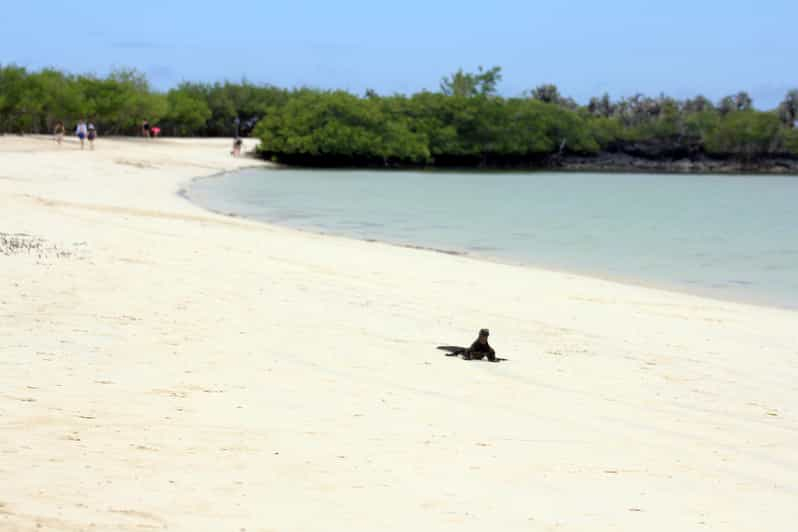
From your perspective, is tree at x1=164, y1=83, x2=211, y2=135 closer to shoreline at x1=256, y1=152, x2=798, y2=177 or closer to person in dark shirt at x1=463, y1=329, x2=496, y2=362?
shoreline at x1=256, y1=152, x2=798, y2=177

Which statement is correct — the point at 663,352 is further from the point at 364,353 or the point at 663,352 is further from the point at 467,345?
the point at 364,353

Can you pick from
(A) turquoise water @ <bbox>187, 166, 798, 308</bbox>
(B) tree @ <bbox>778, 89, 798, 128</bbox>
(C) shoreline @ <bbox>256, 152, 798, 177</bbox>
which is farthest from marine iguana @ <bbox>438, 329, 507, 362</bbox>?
(B) tree @ <bbox>778, 89, 798, 128</bbox>

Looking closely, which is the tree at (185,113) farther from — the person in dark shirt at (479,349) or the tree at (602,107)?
the person in dark shirt at (479,349)

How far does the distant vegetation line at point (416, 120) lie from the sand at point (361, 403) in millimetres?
45323

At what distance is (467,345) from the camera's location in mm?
8172

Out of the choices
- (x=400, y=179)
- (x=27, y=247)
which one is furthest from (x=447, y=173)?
(x=27, y=247)

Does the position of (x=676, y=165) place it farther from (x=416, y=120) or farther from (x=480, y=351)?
(x=480, y=351)

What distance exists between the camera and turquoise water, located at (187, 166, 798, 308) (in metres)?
18.1

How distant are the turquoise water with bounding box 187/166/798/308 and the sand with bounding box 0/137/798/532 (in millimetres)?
6249

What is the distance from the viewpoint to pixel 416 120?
6519 centimetres

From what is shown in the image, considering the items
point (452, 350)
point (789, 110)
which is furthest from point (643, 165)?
point (452, 350)

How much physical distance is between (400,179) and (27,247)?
38.1 metres

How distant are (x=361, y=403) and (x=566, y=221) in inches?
919

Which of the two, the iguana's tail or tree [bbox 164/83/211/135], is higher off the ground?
tree [bbox 164/83/211/135]
